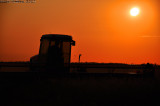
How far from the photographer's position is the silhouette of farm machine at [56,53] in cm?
1366

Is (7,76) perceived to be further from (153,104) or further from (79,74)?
(153,104)

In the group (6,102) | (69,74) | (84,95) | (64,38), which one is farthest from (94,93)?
(64,38)

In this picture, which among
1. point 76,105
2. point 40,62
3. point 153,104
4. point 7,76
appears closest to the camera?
point 76,105

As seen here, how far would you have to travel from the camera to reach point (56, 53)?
13562mm

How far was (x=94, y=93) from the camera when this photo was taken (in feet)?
26.3

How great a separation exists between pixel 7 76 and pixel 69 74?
11.9ft

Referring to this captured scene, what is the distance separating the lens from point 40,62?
47.4 ft

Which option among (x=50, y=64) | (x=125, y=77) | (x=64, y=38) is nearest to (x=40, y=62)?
(x=50, y=64)

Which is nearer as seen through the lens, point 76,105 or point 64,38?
point 76,105

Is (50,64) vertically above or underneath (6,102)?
above

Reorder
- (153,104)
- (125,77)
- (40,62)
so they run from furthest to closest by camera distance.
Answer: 1. (40,62)
2. (125,77)
3. (153,104)

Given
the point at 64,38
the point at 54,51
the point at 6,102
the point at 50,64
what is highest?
the point at 64,38

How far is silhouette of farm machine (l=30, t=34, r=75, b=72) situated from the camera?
13657 mm

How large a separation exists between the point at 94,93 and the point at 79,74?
4529mm
